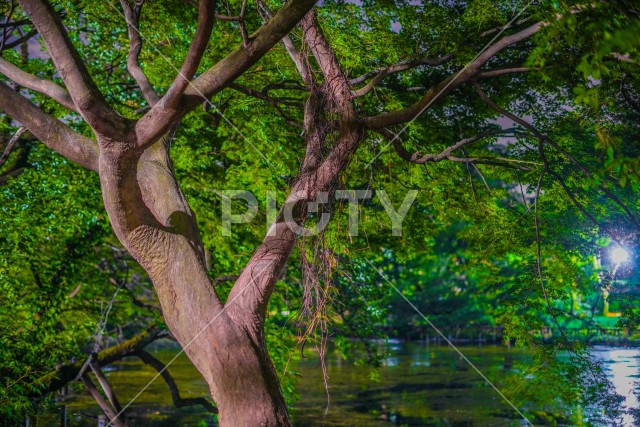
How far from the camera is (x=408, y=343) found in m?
44.5

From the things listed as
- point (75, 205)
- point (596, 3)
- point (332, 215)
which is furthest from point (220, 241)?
point (596, 3)

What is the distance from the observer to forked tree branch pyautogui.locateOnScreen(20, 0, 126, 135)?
457 cm

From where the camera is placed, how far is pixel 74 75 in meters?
4.62

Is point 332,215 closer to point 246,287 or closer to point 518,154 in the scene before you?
point 246,287

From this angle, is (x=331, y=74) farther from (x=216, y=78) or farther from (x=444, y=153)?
(x=444, y=153)

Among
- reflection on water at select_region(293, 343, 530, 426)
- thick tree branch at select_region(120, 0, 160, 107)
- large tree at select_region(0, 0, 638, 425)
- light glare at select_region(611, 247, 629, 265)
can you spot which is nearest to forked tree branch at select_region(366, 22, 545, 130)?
large tree at select_region(0, 0, 638, 425)

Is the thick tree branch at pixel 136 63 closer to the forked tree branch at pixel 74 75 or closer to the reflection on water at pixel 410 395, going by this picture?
the forked tree branch at pixel 74 75

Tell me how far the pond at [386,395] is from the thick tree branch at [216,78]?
5.01 m

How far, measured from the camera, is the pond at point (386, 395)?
14.7m

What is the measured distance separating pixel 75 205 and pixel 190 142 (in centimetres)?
238

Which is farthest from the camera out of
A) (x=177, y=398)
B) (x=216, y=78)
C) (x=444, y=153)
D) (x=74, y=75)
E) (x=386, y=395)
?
(x=386, y=395)

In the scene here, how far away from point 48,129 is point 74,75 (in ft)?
3.00

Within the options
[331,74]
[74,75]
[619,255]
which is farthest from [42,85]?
[619,255]

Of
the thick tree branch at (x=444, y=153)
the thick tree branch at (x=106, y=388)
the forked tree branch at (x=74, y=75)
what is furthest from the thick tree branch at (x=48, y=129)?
the thick tree branch at (x=106, y=388)
